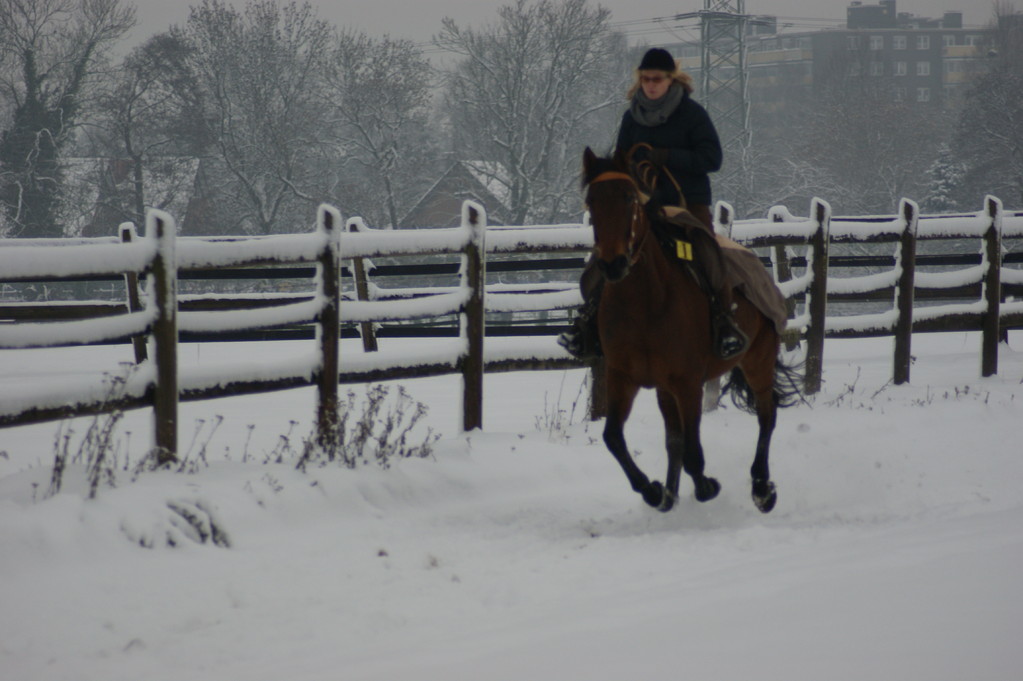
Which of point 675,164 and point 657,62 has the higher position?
point 657,62

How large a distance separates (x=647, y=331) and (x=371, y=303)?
8.30 feet

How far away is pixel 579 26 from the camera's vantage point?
132 ft

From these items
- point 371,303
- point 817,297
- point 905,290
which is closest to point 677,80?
point 371,303

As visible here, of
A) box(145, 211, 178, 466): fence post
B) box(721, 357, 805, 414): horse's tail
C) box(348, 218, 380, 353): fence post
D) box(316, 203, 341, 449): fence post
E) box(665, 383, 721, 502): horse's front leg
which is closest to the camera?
box(145, 211, 178, 466): fence post

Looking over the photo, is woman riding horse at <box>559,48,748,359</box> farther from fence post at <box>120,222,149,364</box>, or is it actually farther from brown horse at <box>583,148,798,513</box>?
fence post at <box>120,222,149,364</box>

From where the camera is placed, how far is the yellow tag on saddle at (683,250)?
574 cm

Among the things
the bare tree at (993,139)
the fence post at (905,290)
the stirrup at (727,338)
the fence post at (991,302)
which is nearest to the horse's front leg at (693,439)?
the stirrup at (727,338)

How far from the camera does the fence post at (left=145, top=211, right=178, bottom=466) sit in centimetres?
557

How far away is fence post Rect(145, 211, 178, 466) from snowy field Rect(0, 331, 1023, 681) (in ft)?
1.34

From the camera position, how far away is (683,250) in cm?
577

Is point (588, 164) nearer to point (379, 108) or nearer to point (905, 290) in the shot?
point (905, 290)

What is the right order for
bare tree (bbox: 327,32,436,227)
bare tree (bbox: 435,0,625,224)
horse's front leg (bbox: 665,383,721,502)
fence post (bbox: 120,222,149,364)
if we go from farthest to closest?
bare tree (bbox: 327,32,436,227) → bare tree (bbox: 435,0,625,224) → fence post (bbox: 120,222,149,364) → horse's front leg (bbox: 665,383,721,502)

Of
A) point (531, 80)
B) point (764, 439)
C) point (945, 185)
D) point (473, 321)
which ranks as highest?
point (531, 80)

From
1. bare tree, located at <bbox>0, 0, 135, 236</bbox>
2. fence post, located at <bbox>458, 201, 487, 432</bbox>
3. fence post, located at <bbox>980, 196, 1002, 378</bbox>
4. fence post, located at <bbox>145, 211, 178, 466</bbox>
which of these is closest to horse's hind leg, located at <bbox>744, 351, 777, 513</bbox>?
fence post, located at <bbox>458, 201, 487, 432</bbox>
